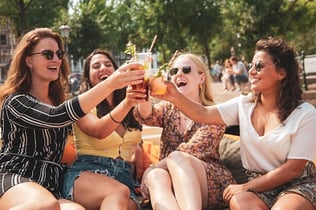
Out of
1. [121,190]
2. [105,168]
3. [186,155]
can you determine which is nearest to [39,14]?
[105,168]

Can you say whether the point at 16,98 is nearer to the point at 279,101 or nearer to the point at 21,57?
the point at 21,57

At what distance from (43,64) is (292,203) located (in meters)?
1.75

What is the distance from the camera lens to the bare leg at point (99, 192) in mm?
2738

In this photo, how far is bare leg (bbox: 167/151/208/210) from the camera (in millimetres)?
2773

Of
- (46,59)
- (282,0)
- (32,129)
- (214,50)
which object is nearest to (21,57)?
(46,59)

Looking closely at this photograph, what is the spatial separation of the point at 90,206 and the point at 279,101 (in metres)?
1.40

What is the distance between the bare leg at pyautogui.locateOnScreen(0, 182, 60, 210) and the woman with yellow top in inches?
15.4

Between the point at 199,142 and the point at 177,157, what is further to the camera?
the point at 199,142

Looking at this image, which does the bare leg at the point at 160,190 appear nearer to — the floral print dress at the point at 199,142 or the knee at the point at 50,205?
the floral print dress at the point at 199,142

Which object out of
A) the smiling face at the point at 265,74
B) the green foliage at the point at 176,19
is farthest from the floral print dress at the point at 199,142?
the green foliage at the point at 176,19

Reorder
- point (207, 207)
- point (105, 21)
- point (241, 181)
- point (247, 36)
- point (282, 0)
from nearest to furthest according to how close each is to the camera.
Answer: point (207, 207)
point (241, 181)
point (282, 0)
point (247, 36)
point (105, 21)

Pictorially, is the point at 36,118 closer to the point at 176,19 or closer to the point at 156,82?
the point at 156,82

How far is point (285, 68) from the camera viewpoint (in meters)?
2.91

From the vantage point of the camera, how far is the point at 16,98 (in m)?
2.74
